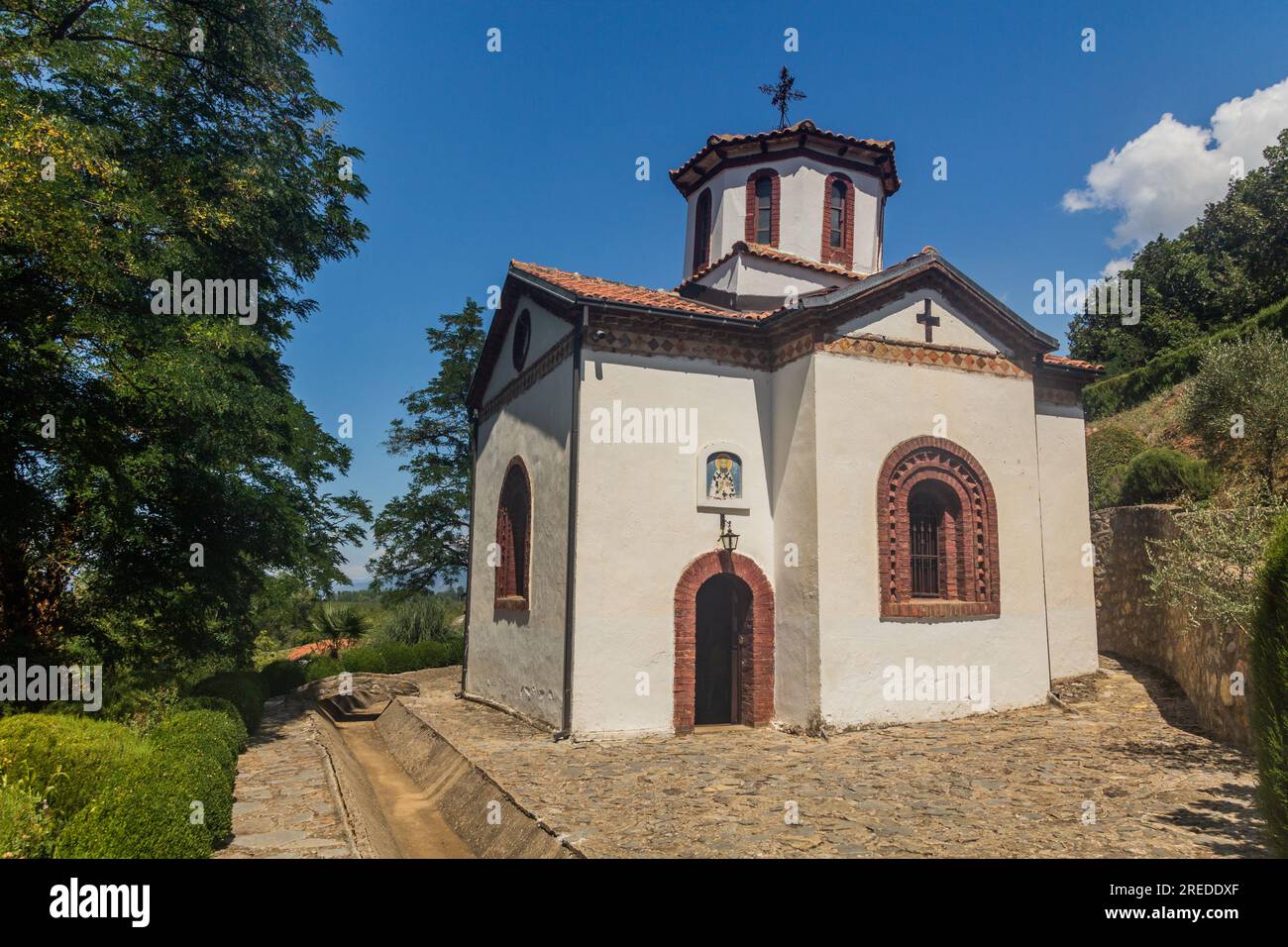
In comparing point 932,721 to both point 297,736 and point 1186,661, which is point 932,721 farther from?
point 297,736

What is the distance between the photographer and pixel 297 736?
12.8 m

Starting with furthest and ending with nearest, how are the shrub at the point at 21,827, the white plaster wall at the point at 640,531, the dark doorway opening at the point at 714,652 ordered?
the dark doorway opening at the point at 714,652
the white plaster wall at the point at 640,531
the shrub at the point at 21,827

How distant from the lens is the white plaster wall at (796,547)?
454 inches

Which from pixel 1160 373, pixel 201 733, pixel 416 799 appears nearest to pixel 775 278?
pixel 416 799

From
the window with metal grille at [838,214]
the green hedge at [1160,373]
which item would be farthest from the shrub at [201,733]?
the green hedge at [1160,373]

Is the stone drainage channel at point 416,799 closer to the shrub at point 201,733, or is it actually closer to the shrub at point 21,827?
the shrub at point 201,733

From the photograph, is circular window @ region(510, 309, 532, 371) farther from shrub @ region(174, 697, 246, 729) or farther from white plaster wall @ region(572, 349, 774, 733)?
shrub @ region(174, 697, 246, 729)

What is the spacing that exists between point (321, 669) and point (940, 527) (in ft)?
55.9

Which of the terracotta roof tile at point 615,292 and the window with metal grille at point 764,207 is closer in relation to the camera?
the terracotta roof tile at point 615,292

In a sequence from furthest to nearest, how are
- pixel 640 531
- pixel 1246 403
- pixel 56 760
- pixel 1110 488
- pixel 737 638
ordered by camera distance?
1. pixel 1110 488
2. pixel 1246 403
3. pixel 737 638
4. pixel 640 531
5. pixel 56 760

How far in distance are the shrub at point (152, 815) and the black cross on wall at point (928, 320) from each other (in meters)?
11.9

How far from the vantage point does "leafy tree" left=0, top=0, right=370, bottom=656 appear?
8.93 meters

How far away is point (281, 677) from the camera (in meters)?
19.7

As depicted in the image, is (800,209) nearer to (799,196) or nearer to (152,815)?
(799,196)
